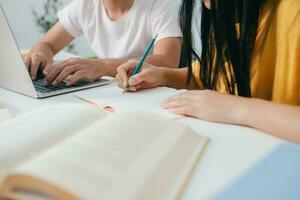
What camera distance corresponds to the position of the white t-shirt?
127 centimetres

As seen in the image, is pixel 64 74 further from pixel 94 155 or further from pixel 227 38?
pixel 94 155

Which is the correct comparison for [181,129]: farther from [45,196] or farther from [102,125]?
[45,196]

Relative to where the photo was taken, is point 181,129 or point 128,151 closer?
point 128,151

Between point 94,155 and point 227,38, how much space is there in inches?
18.7

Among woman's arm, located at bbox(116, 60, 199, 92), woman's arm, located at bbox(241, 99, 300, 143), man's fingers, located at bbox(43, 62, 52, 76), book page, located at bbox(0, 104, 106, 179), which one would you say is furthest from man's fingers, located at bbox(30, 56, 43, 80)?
woman's arm, located at bbox(241, 99, 300, 143)

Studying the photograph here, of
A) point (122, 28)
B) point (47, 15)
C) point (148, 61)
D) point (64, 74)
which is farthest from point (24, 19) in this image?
point (64, 74)

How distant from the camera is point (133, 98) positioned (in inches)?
29.2

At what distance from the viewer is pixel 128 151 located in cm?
41

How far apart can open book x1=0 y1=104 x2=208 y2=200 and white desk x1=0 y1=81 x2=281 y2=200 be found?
0.01m

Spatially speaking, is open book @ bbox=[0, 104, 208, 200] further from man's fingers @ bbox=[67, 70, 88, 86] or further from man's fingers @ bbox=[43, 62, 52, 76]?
man's fingers @ bbox=[43, 62, 52, 76]

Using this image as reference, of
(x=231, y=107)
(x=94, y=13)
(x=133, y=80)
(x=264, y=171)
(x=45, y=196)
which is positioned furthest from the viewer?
(x=94, y=13)

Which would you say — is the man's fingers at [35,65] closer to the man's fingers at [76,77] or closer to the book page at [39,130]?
the man's fingers at [76,77]

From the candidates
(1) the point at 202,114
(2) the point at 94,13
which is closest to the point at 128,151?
(1) the point at 202,114

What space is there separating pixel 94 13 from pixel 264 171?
3.51 feet
